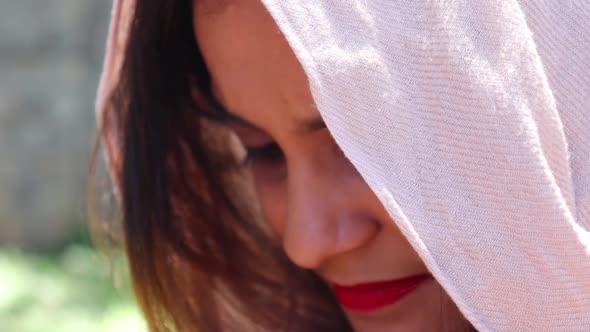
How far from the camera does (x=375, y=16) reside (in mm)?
1284

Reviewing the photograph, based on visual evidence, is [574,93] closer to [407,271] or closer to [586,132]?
[586,132]

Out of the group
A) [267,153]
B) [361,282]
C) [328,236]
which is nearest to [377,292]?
[361,282]

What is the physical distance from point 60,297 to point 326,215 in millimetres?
2223

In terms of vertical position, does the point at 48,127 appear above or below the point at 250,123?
A: below

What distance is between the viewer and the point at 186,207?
206 cm

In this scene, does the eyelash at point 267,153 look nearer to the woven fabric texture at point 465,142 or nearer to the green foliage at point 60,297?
the woven fabric texture at point 465,142

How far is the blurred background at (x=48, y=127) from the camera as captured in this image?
13.0ft

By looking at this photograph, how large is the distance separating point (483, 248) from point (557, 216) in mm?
89

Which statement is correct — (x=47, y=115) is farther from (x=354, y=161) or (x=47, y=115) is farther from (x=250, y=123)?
(x=354, y=161)

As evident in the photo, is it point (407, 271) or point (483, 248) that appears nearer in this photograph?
point (483, 248)

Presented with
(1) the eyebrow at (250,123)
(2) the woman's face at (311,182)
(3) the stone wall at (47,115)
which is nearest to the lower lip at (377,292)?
(2) the woman's face at (311,182)

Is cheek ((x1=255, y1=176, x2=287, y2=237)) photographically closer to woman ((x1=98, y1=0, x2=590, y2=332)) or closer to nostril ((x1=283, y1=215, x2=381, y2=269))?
woman ((x1=98, y1=0, x2=590, y2=332))

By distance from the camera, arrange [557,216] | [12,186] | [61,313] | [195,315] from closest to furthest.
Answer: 1. [557,216]
2. [195,315]
3. [61,313]
4. [12,186]

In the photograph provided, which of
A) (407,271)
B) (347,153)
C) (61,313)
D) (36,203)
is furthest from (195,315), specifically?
(36,203)
